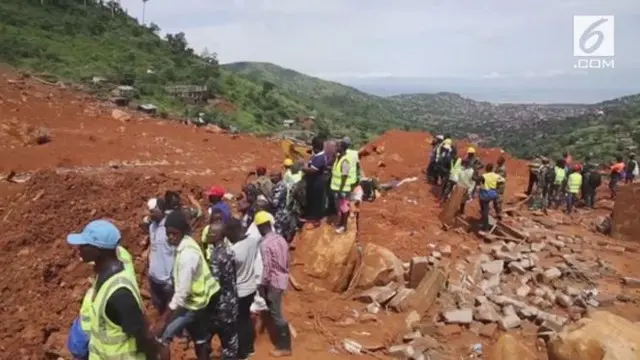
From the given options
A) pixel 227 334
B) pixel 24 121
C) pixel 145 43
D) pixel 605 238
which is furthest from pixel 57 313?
pixel 145 43

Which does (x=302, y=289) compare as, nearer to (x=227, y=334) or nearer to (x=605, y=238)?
(x=227, y=334)

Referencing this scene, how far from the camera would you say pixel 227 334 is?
5180 millimetres

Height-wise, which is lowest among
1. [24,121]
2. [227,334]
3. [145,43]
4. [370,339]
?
[370,339]

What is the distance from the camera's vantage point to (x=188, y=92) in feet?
103

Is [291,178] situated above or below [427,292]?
above

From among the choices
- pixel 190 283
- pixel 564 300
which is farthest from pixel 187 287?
pixel 564 300

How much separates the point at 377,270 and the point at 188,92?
25034 mm

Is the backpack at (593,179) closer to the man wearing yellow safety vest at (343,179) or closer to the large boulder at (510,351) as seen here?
the man wearing yellow safety vest at (343,179)

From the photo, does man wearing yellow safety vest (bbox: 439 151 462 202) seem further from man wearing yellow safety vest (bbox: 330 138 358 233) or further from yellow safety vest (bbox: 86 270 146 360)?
yellow safety vest (bbox: 86 270 146 360)

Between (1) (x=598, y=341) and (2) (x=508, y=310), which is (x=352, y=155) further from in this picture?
(1) (x=598, y=341)

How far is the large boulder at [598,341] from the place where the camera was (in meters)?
5.77

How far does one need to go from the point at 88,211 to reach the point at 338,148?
3683 millimetres

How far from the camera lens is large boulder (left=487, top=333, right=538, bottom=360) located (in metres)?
6.40

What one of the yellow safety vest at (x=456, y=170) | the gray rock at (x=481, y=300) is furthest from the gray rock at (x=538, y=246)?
the gray rock at (x=481, y=300)
